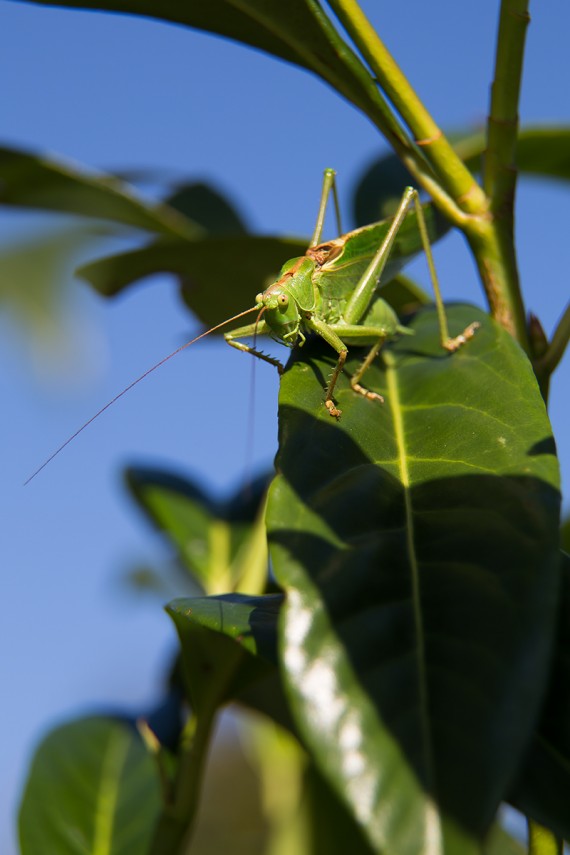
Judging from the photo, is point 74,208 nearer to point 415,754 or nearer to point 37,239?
point 37,239

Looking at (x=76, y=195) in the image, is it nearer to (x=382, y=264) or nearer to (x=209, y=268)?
(x=209, y=268)

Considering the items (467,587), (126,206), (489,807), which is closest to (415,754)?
(489,807)

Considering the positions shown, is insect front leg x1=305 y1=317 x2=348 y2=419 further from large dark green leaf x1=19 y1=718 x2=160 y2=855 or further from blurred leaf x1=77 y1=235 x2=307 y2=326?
large dark green leaf x1=19 y1=718 x2=160 y2=855

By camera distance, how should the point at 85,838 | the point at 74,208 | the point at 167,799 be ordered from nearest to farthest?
1. the point at 167,799
2. the point at 85,838
3. the point at 74,208

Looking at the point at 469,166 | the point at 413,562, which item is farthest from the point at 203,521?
the point at 413,562

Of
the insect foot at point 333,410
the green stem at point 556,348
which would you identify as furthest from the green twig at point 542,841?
the green stem at point 556,348

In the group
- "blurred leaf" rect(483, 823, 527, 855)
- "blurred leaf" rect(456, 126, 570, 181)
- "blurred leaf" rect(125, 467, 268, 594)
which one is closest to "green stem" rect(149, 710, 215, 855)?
"blurred leaf" rect(125, 467, 268, 594)

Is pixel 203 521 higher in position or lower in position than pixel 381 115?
lower
